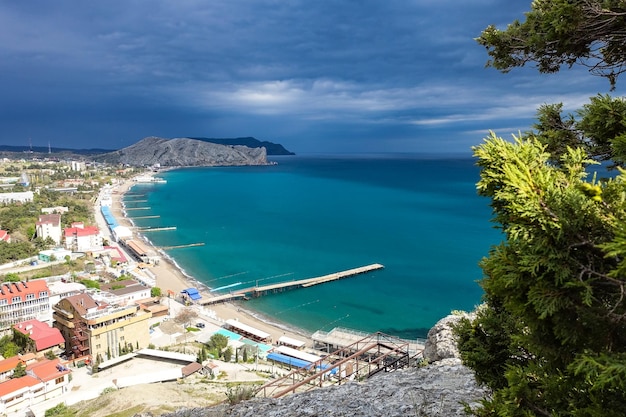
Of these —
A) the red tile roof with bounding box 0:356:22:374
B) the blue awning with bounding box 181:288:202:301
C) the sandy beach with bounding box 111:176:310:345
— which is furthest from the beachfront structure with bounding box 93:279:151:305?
the red tile roof with bounding box 0:356:22:374

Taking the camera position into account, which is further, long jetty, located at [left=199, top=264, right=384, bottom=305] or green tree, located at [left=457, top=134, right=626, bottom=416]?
long jetty, located at [left=199, top=264, right=384, bottom=305]

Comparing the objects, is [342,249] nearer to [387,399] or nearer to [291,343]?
[291,343]

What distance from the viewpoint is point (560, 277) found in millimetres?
2695

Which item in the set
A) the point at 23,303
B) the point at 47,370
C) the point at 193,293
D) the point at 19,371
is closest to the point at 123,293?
the point at 193,293

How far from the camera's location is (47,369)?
66.5 ft

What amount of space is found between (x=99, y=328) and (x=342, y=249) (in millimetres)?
32007

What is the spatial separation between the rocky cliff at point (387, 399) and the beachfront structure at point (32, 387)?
596 inches

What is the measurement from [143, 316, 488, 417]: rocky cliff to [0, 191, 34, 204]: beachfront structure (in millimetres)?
85723

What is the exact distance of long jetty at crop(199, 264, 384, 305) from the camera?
116 feet

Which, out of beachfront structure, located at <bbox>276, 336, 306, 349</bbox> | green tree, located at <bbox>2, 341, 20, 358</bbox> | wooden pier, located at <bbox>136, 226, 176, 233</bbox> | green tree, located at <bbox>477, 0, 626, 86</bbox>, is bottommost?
beachfront structure, located at <bbox>276, 336, 306, 349</bbox>

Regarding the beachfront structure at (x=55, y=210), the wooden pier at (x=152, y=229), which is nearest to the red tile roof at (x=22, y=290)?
the wooden pier at (x=152, y=229)

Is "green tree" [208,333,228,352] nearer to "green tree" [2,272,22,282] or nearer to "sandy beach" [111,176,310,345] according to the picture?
"sandy beach" [111,176,310,345]

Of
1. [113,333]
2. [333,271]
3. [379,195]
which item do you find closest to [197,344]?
[113,333]

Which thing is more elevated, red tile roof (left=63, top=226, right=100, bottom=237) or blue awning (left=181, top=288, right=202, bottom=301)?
red tile roof (left=63, top=226, right=100, bottom=237)
